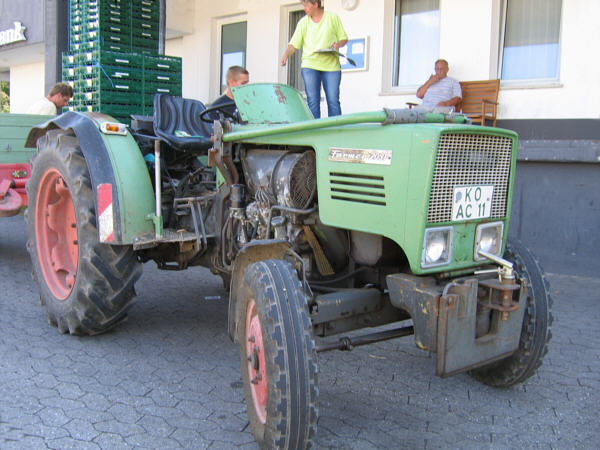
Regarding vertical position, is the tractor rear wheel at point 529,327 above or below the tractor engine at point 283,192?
below

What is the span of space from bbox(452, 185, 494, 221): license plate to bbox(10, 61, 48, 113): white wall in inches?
656

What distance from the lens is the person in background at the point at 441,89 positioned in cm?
730

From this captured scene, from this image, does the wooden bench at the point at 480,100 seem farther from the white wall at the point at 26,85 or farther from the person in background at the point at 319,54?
the white wall at the point at 26,85

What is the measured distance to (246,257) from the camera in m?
3.12

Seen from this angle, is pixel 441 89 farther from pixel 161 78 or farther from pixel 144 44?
pixel 144 44

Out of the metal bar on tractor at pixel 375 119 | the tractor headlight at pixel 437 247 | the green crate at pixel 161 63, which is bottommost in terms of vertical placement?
the tractor headlight at pixel 437 247

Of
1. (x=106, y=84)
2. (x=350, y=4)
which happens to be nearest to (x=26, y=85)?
(x=106, y=84)

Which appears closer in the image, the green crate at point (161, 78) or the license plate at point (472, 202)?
the license plate at point (472, 202)

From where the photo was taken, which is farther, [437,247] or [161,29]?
[161,29]

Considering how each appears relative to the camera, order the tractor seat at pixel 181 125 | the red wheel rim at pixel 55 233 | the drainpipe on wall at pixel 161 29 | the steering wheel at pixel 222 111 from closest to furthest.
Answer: the steering wheel at pixel 222 111, the tractor seat at pixel 181 125, the red wheel rim at pixel 55 233, the drainpipe on wall at pixel 161 29

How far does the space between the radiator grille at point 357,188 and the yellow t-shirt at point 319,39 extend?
3.49m

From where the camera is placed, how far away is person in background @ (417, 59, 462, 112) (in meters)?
7.30

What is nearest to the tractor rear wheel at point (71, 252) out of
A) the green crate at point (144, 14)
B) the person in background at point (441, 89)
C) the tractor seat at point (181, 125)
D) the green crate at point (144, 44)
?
the tractor seat at point (181, 125)

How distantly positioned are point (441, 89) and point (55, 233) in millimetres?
4909
